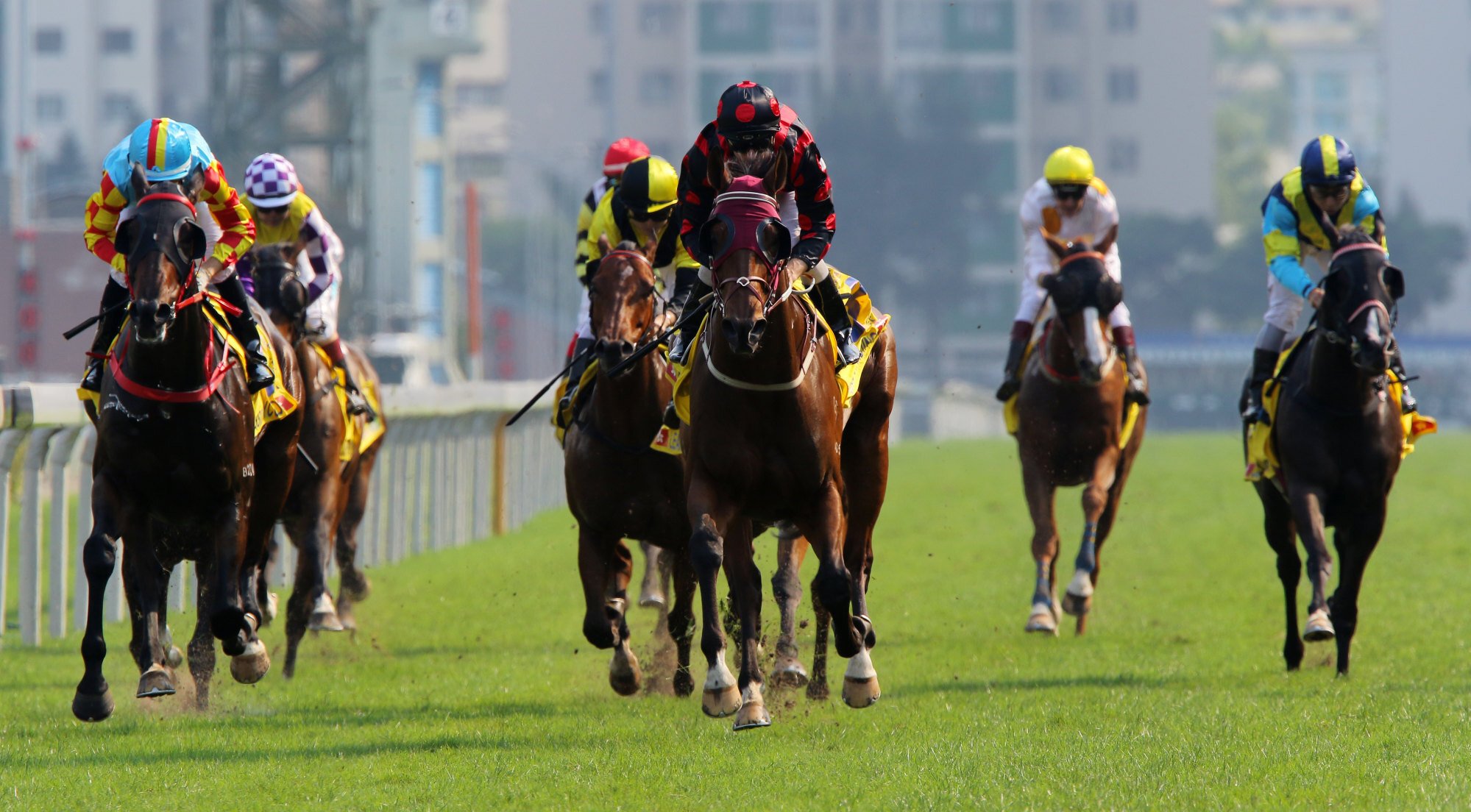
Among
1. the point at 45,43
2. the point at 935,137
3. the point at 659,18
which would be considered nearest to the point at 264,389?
the point at 935,137

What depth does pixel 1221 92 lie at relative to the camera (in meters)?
119

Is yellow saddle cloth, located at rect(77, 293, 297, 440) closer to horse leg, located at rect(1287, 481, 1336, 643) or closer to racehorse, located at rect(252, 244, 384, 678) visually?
racehorse, located at rect(252, 244, 384, 678)

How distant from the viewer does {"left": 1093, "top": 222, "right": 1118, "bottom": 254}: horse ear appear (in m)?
11.1

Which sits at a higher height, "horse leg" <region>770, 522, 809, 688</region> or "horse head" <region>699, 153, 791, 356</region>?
"horse head" <region>699, 153, 791, 356</region>

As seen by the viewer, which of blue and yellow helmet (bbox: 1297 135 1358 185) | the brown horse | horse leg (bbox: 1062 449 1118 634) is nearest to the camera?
blue and yellow helmet (bbox: 1297 135 1358 185)

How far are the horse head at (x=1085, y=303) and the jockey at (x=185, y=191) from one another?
472 cm

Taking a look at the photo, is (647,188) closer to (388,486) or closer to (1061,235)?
(1061,235)

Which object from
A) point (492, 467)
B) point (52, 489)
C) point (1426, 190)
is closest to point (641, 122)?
point (1426, 190)

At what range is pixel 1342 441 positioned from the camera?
28.2ft

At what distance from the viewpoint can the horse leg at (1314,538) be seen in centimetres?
852

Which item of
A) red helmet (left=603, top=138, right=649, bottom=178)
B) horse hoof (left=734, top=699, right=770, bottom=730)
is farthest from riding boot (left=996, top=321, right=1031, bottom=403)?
horse hoof (left=734, top=699, right=770, bottom=730)

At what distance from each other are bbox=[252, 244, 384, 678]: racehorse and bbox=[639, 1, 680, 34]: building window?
8040cm

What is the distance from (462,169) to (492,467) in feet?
244

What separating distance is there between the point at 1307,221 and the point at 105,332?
5364mm
